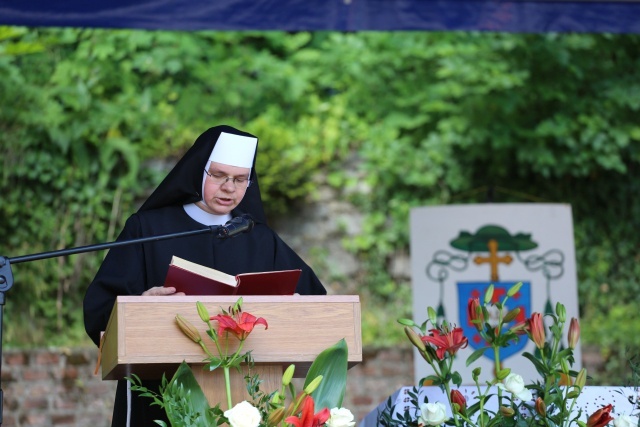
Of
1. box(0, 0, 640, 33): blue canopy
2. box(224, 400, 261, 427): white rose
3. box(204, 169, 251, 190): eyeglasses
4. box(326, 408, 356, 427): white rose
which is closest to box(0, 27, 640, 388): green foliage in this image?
box(0, 0, 640, 33): blue canopy

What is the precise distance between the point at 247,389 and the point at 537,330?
71cm

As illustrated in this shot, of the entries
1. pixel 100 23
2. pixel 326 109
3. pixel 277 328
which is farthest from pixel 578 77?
pixel 277 328

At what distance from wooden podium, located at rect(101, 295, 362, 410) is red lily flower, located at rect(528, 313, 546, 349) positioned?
0.46 metres

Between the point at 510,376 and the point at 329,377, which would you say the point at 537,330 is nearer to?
the point at 510,376

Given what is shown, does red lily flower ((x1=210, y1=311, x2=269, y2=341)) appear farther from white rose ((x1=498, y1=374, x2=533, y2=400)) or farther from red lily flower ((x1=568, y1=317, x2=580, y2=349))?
red lily flower ((x1=568, y1=317, x2=580, y2=349))

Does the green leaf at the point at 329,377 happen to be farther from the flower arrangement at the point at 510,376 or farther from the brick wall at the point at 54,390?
the brick wall at the point at 54,390

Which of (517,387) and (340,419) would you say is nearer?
(340,419)

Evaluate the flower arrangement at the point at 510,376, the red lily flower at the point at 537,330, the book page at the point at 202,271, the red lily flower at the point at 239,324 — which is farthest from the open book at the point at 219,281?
the red lily flower at the point at 537,330

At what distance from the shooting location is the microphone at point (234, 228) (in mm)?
2971

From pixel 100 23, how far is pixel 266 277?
2492mm

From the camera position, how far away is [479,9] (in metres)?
5.24

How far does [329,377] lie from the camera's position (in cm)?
281

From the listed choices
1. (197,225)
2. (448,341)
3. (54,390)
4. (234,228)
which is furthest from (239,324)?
(54,390)

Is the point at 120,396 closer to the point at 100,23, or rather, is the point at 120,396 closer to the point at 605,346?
the point at 100,23
